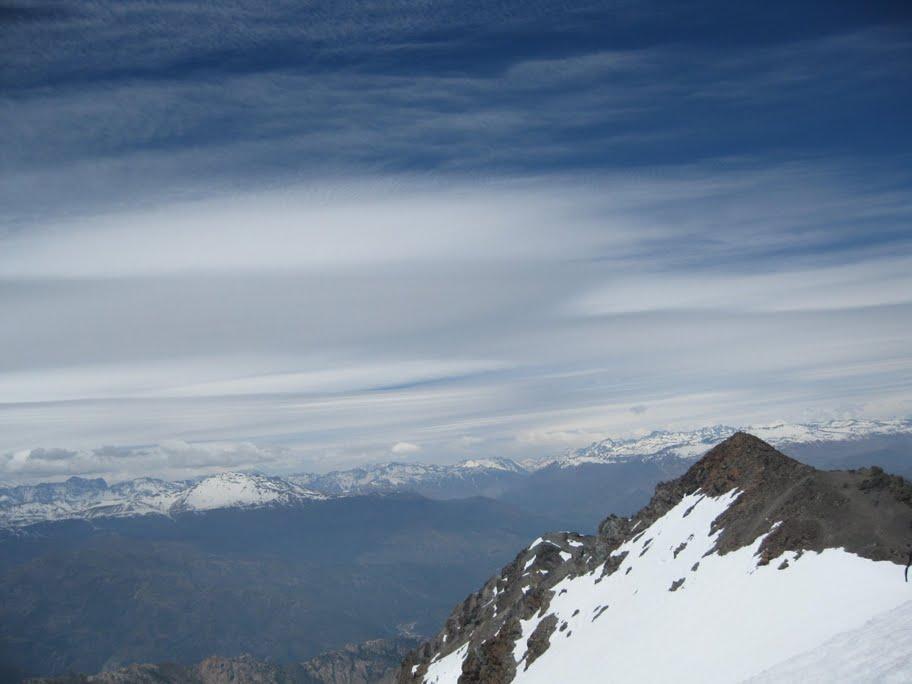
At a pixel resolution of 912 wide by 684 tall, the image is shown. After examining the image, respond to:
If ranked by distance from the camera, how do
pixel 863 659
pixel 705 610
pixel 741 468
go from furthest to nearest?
pixel 741 468, pixel 705 610, pixel 863 659

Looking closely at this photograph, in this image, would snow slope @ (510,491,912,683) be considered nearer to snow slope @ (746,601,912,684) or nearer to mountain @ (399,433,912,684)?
mountain @ (399,433,912,684)

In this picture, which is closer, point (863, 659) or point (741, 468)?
point (863, 659)

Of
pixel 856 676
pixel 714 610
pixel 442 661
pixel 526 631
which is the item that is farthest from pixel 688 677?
pixel 442 661

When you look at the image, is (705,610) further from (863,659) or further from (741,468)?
(741,468)

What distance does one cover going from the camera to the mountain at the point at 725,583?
136ft

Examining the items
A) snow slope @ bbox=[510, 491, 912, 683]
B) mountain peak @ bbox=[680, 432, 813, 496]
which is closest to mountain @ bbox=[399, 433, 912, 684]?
snow slope @ bbox=[510, 491, 912, 683]

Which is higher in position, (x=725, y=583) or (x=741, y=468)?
(x=741, y=468)

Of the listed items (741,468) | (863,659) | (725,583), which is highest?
(863,659)

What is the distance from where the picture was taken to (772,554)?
54594 mm

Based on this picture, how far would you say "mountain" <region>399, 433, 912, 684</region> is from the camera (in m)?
41.6

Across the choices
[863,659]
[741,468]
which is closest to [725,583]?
[863,659]

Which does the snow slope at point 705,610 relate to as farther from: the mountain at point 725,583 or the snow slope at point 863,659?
the snow slope at point 863,659

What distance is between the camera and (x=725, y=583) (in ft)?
185

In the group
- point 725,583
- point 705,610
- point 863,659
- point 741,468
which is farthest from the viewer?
point 741,468
